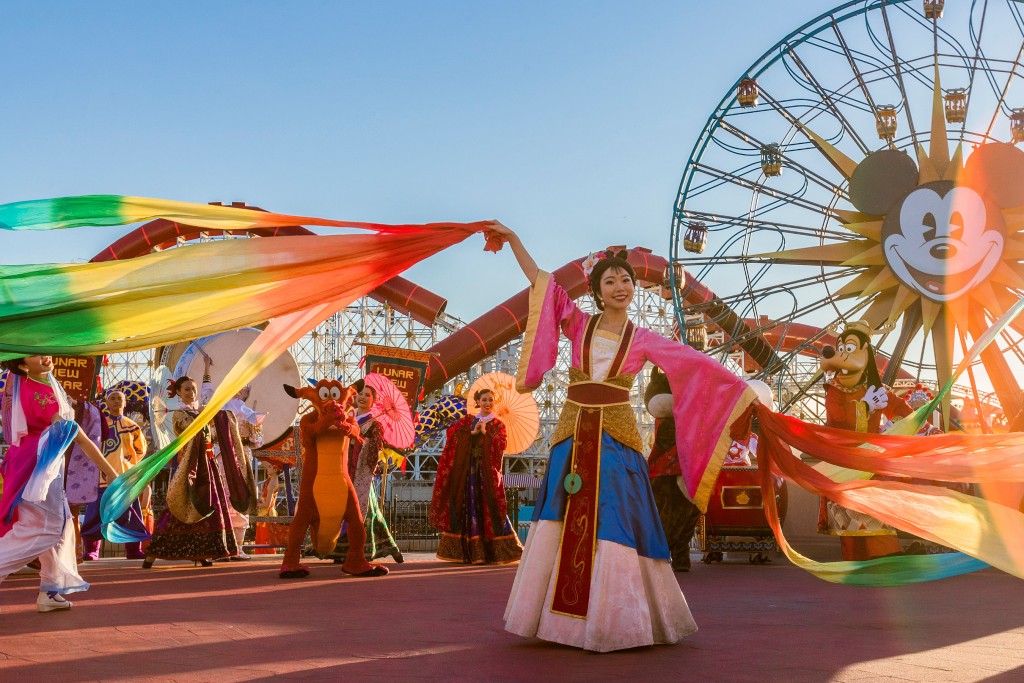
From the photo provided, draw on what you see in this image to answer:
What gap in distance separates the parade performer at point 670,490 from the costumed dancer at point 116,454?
537cm

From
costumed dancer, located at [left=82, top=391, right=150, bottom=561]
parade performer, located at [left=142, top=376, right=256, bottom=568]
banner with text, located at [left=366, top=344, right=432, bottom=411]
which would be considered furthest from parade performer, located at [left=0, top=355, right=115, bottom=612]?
banner with text, located at [left=366, top=344, right=432, bottom=411]

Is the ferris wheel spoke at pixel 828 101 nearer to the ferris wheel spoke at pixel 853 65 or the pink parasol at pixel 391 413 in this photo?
the ferris wheel spoke at pixel 853 65

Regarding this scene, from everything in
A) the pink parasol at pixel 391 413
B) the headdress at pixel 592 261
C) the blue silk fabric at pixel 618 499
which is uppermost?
the headdress at pixel 592 261

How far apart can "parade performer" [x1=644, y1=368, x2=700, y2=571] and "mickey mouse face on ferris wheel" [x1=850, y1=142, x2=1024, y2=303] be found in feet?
24.8

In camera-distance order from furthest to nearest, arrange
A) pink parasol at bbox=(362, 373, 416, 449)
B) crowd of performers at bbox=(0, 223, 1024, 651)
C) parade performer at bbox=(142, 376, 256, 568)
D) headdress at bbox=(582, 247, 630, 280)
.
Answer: pink parasol at bbox=(362, 373, 416, 449) < parade performer at bbox=(142, 376, 256, 568) < headdress at bbox=(582, 247, 630, 280) < crowd of performers at bbox=(0, 223, 1024, 651)

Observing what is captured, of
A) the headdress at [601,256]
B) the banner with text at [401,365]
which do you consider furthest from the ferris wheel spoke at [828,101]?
the headdress at [601,256]

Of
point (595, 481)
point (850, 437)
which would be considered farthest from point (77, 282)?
point (850, 437)

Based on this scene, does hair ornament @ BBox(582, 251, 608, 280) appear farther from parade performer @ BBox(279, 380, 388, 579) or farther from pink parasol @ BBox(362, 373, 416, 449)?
pink parasol @ BBox(362, 373, 416, 449)

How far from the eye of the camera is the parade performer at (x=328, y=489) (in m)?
8.60

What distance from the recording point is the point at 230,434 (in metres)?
10.7

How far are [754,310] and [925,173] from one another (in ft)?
11.8

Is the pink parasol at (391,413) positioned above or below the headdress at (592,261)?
below

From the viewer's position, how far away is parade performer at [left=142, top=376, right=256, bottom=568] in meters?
9.97

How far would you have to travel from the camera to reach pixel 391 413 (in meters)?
10.4
